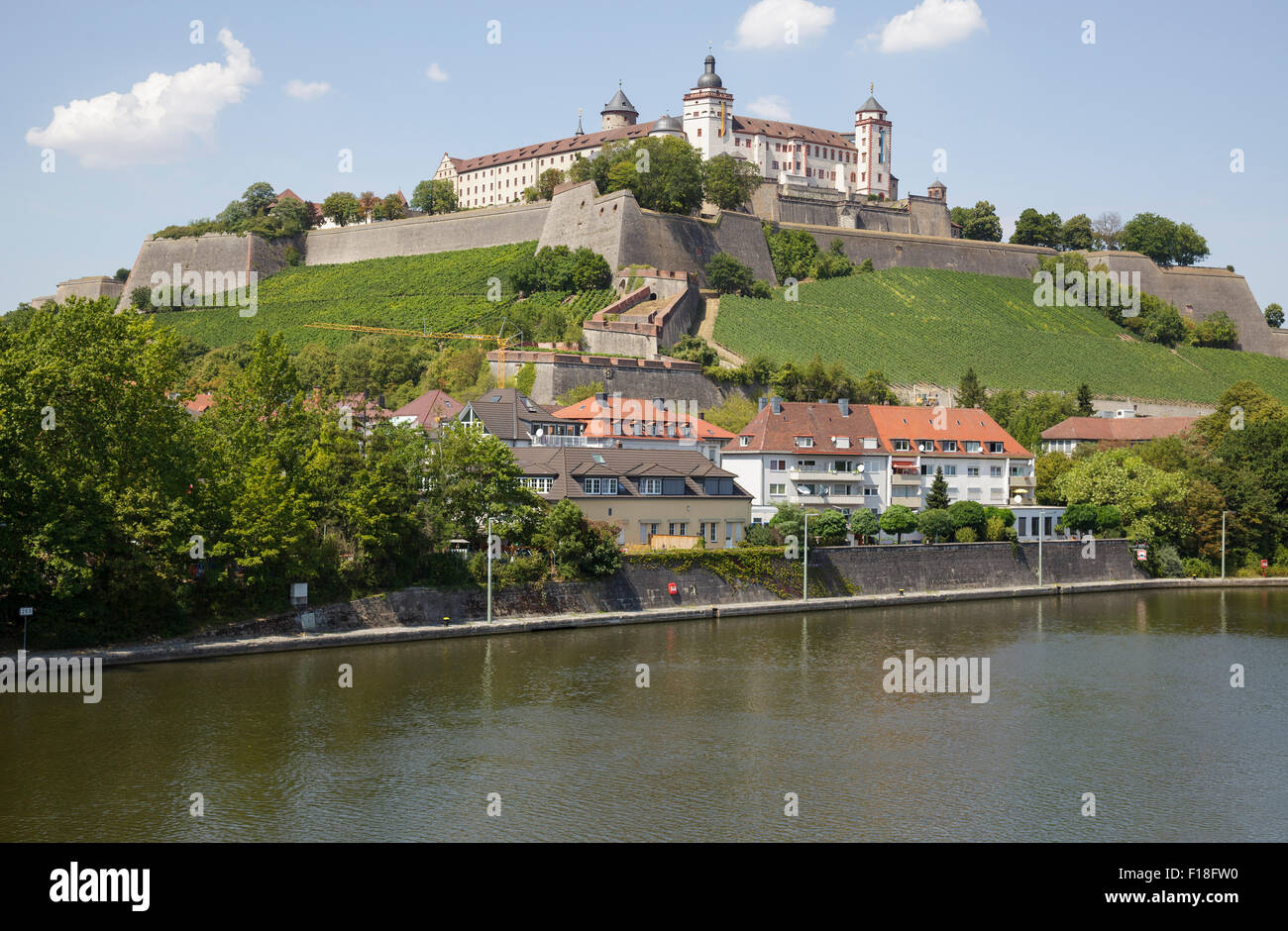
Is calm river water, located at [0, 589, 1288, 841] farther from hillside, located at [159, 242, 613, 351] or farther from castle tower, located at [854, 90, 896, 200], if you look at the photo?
castle tower, located at [854, 90, 896, 200]

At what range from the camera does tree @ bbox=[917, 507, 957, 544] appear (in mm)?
49625

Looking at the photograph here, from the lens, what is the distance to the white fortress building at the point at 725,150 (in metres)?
110

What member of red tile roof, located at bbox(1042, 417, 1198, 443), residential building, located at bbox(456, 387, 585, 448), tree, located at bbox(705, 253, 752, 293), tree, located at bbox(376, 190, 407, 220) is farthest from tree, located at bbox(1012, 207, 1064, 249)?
residential building, located at bbox(456, 387, 585, 448)

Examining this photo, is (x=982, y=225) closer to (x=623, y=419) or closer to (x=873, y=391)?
(x=873, y=391)

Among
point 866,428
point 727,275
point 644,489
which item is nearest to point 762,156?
point 727,275

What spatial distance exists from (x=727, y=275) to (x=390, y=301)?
24037mm

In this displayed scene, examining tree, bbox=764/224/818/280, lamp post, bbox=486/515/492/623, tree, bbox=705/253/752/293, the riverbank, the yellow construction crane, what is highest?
tree, bbox=764/224/818/280

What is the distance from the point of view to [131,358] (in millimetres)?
31547

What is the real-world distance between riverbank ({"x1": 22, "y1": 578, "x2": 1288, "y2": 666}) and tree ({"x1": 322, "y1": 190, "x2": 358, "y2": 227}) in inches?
2972

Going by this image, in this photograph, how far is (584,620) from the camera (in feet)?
126

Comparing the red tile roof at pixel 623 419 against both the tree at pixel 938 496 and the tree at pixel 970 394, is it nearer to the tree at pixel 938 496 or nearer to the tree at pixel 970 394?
the tree at pixel 938 496

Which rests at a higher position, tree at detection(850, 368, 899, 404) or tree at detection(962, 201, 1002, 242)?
tree at detection(962, 201, 1002, 242)

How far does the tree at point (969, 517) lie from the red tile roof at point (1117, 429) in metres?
20.8
